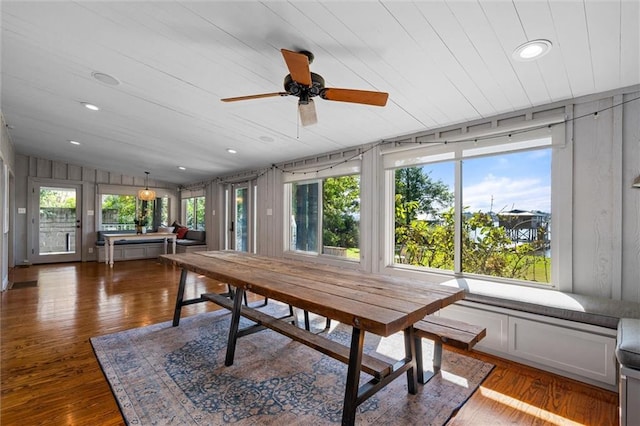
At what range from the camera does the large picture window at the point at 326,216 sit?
14.9ft

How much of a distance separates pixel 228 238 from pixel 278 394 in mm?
5722

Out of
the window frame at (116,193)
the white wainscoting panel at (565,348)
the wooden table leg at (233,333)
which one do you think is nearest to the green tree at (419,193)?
the white wainscoting panel at (565,348)

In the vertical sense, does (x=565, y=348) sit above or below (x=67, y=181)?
below

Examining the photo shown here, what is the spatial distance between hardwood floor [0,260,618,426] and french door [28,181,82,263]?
3577 mm

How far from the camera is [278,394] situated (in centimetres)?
193

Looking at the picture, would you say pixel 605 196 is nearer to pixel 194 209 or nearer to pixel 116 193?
pixel 194 209

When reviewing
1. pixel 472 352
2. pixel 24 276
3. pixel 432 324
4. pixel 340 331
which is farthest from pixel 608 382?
pixel 24 276

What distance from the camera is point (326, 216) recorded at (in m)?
4.96

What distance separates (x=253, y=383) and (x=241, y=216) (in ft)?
16.9

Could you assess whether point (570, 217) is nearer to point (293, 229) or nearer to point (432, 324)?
point (432, 324)

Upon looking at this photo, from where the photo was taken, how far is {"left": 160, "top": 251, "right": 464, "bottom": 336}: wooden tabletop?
1337 millimetres

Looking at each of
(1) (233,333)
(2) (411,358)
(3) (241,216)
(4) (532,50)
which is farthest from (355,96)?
(3) (241,216)

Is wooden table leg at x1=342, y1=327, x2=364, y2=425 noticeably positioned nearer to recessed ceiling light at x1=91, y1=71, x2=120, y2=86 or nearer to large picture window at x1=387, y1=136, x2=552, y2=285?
large picture window at x1=387, y1=136, x2=552, y2=285

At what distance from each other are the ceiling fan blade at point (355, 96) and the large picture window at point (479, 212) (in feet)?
5.77
